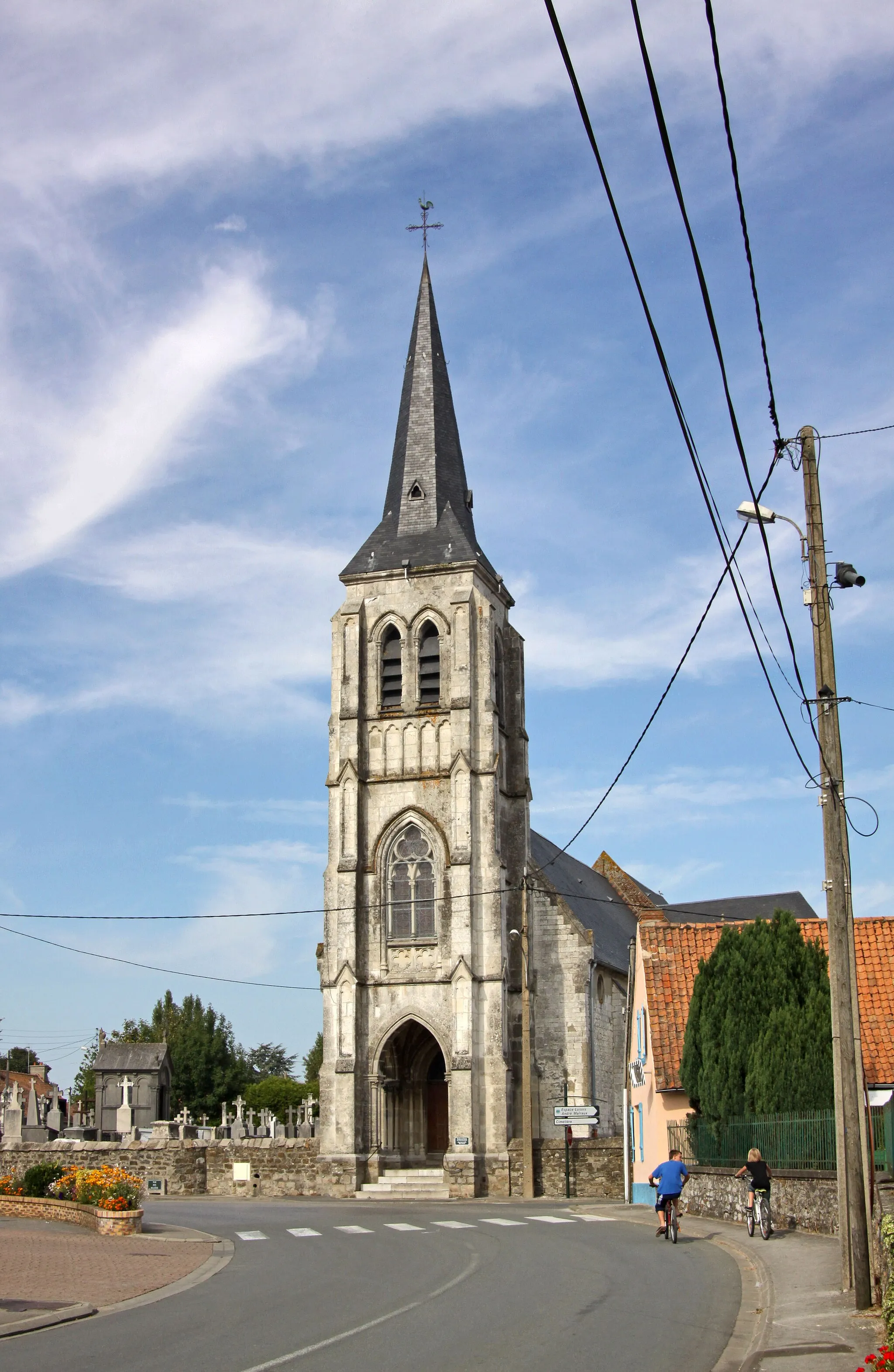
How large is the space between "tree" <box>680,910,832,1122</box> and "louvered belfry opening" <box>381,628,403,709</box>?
19.0 meters

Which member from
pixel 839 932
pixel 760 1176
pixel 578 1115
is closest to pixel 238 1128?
pixel 578 1115

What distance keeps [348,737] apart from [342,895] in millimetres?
4612

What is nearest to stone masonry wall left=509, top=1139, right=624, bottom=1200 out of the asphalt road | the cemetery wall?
the cemetery wall

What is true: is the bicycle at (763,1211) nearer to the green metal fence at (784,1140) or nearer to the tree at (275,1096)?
the green metal fence at (784,1140)

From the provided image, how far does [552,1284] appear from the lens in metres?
14.1

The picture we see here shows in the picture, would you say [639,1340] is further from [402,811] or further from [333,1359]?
[402,811]

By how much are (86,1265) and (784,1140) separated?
9486 millimetres

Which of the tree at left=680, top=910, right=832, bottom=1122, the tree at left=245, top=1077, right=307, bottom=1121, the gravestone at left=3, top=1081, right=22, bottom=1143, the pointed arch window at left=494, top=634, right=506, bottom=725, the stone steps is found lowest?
the tree at left=245, top=1077, right=307, bottom=1121

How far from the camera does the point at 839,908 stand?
1330cm

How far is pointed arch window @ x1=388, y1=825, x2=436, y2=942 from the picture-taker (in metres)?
39.8

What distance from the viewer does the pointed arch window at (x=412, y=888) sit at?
1566 inches

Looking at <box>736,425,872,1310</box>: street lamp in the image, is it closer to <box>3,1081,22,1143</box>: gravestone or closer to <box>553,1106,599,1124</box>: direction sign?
<box>553,1106,599,1124</box>: direction sign

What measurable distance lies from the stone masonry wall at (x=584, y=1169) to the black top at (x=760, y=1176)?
1591cm

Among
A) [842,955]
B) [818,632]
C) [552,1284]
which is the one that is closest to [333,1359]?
[552,1284]
